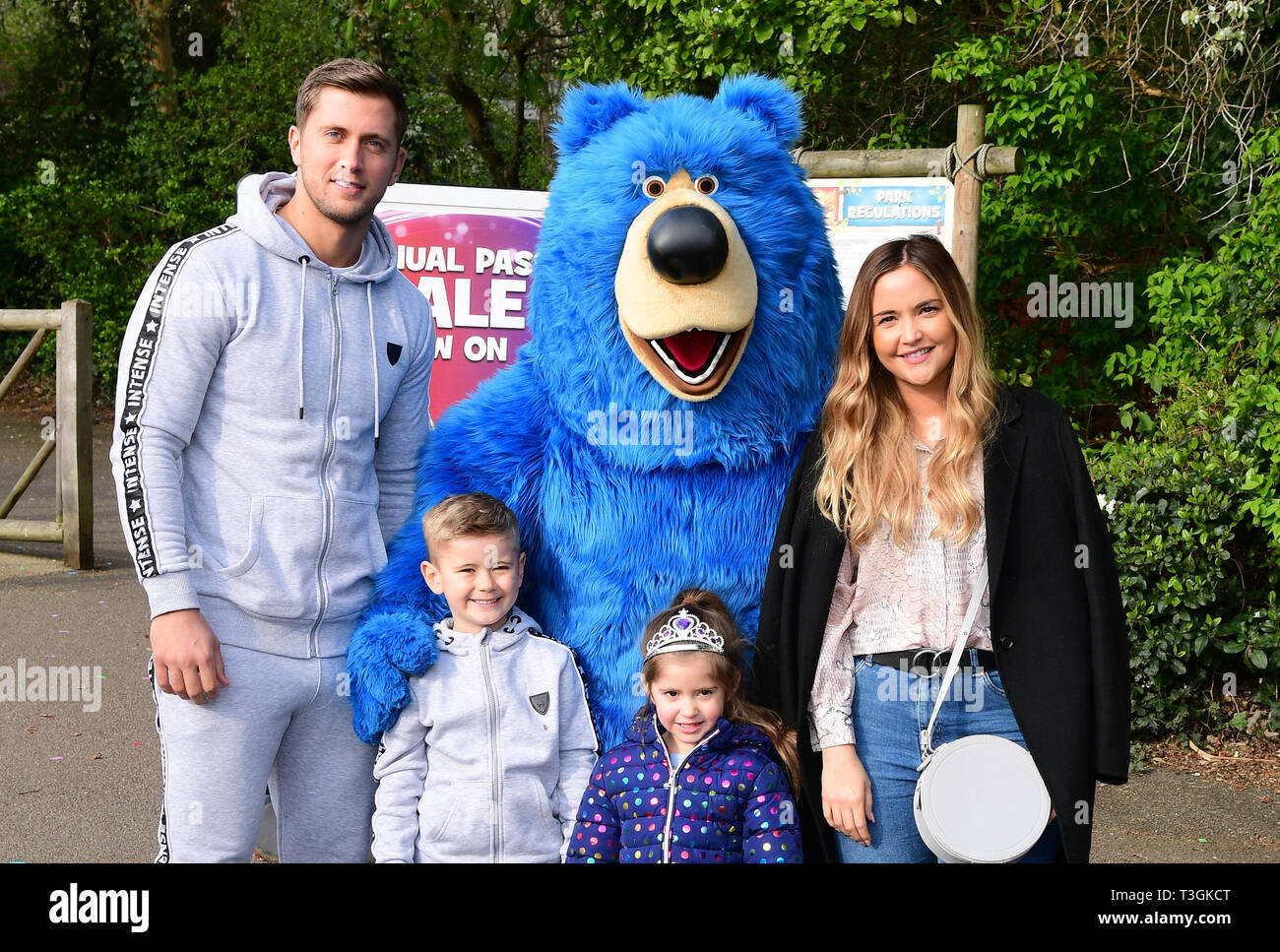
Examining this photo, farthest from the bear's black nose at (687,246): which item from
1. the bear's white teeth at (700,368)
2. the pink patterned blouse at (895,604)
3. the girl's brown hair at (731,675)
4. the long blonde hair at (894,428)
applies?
the girl's brown hair at (731,675)

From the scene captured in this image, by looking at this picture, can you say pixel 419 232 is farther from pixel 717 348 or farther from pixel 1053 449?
pixel 1053 449

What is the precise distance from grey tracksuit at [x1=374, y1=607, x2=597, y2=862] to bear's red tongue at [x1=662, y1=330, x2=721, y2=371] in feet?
2.33

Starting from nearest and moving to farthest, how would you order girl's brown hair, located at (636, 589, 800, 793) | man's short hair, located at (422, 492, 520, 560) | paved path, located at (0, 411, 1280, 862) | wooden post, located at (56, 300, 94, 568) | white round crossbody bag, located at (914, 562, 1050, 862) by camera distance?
white round crossbody bag, located at (914, 562, 1050, 862) → girl's brown hair, located at (636, 589, 800, 793) → man's short hair, located at (422, 492, 520, 560) → paved path, located at (0, 411, 1280, 862) → wooden post, located at (56, 300, 94, 568)

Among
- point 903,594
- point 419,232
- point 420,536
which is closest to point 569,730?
point 420,536

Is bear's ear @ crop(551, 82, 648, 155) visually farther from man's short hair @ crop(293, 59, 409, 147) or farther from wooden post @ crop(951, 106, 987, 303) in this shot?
wooden post @ crop(951, 106, 987, 303)

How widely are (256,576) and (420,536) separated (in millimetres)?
445

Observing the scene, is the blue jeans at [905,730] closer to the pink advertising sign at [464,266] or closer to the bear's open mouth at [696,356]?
the bear's open mouth at [696,356]

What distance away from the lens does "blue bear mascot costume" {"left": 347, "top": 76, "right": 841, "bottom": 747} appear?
2.79m

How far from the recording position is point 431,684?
2688 mm

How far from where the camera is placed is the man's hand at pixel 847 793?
7.94ft

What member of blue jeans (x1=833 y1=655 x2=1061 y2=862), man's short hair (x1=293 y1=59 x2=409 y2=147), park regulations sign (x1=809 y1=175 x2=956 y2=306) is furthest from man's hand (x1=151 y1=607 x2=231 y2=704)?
park regulations sign (x1=809 y1=175 x2=956 y2=306)

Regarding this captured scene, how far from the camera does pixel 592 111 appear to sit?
3051 mm
